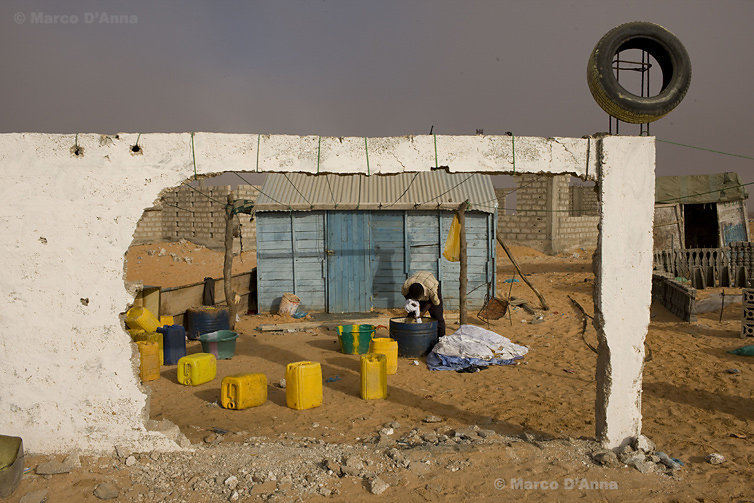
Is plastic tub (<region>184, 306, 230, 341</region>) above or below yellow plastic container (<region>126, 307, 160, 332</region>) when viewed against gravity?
below

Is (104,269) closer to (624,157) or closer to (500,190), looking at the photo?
(624,157)

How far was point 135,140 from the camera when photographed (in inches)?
180

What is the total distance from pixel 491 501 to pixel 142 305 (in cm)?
736

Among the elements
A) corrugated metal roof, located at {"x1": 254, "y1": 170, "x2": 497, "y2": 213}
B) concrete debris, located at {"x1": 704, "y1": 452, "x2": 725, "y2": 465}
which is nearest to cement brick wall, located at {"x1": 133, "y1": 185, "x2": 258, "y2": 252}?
corrugated metal roof, located at {"x1": 254, "y1": 170, "x2": 497, "y2": 213}

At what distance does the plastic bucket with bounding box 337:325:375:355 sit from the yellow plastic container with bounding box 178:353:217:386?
2.44 metres

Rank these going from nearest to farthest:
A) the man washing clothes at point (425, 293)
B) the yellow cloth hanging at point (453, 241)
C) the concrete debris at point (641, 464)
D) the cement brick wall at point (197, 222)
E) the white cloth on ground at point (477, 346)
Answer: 1. the concrete debris at point (641, 464)
2. the white cloth on ground at point (477, 346)
3. the man washing clothes at point (425, 293)
4. the yellow cloth hanging at point (453, 241)
5. the cement brick wall at point (197, 222)

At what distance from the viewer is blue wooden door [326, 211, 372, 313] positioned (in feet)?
41.5

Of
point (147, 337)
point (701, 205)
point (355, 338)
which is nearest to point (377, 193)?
point (355, 338)

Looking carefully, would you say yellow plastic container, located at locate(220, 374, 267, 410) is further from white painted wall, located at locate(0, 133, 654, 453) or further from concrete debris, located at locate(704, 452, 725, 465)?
concrete debris, located at locate(704, 452, 725, 465)

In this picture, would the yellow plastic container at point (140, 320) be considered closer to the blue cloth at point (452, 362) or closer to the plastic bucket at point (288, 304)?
the plastic bucket at point (288, 304)

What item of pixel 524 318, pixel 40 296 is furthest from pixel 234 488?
pixel 524 318

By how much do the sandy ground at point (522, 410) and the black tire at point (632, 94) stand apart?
126 inches

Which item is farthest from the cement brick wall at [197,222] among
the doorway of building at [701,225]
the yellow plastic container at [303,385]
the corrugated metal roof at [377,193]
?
the doorway of building at [701,225]

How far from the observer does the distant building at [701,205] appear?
1689cm
